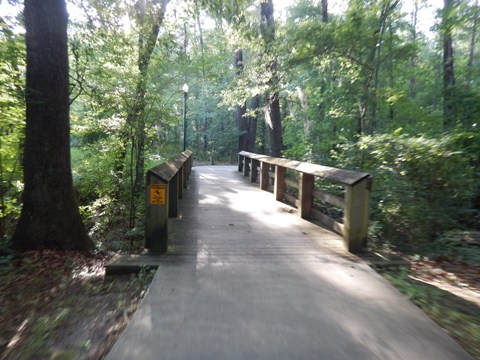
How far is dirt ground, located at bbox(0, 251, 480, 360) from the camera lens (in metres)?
2.79

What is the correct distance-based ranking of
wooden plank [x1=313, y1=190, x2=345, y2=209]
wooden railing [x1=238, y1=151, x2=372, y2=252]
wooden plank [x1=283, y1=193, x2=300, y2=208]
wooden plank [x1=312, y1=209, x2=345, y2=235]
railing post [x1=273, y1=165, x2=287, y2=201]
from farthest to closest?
railing post [x1=273, y1=165, x2=287, y2=201] < wooden plank [x1=283, y1=193, x2=300, y2=208] < wooden plank [x1=312, y1=209, x2=345, y2=235] < wooden plank [x1=313, y1=190, x2=345, y2=209] < wooden railing [x1=238, y1=151, x2=372, y2=252]

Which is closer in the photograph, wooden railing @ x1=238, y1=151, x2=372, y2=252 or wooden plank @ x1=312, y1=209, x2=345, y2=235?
wooden railing @ x1=238, y1=151, x2=372, y2=252

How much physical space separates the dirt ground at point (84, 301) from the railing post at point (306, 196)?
2.23 m

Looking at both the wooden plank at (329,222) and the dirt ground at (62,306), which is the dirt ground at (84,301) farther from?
the wooden plank at (329,222)

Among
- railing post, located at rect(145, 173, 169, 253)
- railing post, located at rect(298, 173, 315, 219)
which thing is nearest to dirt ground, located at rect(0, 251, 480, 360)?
railing post, located at rect(145, 173, 169, 253)

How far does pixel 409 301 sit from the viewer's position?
3.35 meters

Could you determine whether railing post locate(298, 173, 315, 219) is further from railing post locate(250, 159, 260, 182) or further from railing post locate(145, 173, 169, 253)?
railing post locate(250, 159, 260, 182)

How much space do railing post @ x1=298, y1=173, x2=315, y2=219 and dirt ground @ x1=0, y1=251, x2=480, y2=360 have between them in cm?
223

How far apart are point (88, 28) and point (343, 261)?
7.71 m

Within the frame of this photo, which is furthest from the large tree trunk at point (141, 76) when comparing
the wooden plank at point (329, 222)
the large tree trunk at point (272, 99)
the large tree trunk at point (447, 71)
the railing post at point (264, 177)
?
the large tree trunk at point (447, 71)

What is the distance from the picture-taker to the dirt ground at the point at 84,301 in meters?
2.79

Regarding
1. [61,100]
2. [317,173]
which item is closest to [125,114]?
[61,100]

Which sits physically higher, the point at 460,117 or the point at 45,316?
the point at 460,117

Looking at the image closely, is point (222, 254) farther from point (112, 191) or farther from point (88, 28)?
point (88, 28)
